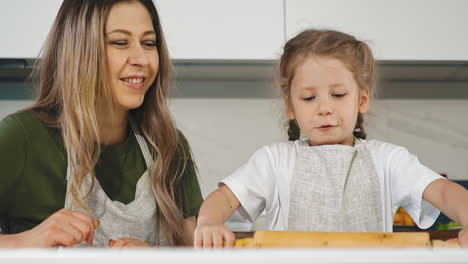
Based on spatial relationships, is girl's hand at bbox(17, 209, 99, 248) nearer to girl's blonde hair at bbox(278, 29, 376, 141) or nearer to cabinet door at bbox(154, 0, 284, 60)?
girl's blonde hair at bbox(278, 29, 376, 141)

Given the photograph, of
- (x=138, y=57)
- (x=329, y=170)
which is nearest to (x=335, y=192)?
(x=329, y=170)

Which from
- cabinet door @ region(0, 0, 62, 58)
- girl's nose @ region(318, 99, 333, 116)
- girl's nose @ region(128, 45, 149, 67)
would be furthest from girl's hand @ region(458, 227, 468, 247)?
cabinet door @ region(0, 0, 62, 58)

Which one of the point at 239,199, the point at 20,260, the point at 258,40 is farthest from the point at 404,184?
the point at 258,40

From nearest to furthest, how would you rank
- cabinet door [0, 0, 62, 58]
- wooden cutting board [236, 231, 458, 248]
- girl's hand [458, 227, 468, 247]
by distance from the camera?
1. wooden cutting board [236, 231, 458, 248]
2. girl's hand [458, 227, 468, 247]
3. cabinet door [0, 0, 62, 58]

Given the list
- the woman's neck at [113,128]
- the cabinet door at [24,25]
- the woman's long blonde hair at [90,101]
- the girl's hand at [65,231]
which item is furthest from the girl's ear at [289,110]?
the cabinet door at [24,25]

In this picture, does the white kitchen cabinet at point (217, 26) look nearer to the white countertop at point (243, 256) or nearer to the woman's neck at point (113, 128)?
the woman's neck at point (113, 128)

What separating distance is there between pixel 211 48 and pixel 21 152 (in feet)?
2.97

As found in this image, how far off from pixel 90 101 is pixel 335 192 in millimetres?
527

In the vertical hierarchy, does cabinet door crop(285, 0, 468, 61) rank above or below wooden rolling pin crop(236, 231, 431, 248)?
above

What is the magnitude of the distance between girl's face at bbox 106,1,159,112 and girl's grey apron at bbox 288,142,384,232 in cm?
37

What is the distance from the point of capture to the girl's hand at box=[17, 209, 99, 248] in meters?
0.83

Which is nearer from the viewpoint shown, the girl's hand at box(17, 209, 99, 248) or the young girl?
the girl's hand at box(17, 209, 99, 248)

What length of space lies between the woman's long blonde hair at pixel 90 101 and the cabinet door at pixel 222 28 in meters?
0.60

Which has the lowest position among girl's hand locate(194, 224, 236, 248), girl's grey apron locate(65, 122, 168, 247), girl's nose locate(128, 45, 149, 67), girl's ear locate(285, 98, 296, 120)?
girl's grey apron locate(65, 122, 168, 247)
